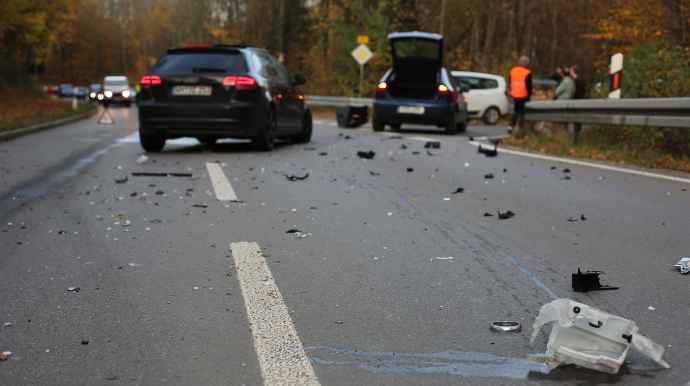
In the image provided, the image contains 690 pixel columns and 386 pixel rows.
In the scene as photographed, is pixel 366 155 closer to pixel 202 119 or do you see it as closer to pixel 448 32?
pixel 202 119

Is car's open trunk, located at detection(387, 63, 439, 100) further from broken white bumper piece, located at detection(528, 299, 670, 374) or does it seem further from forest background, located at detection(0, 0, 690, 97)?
broken white bumper piece, located at detection(528, 299, 670, 374)

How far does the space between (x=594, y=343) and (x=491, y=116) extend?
23439 millimetres

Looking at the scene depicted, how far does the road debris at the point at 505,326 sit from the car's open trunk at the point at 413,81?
51.0 feet

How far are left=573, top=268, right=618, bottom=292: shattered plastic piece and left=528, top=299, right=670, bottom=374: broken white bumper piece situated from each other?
3.81 feet

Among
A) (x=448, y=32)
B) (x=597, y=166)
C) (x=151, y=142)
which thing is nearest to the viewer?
(x=597, y=166)

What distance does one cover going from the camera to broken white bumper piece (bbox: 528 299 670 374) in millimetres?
3014

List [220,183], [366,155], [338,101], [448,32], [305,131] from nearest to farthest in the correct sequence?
1. [220,183]
2. [366,155]
3. [305,131]
4. [338,101]
5. [448,32]

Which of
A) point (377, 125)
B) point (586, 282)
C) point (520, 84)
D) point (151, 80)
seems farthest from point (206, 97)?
point (586, 282)

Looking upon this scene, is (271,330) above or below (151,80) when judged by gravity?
below

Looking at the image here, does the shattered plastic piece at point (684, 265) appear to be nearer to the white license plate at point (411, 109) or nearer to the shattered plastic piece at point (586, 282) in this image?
the shattered plastic piece at point (586, 282)

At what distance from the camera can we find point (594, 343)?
121 inches

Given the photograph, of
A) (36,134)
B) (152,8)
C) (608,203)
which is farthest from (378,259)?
(152,8)

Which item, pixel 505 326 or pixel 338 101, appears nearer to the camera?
pixel 505 326

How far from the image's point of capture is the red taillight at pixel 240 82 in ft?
41.3
